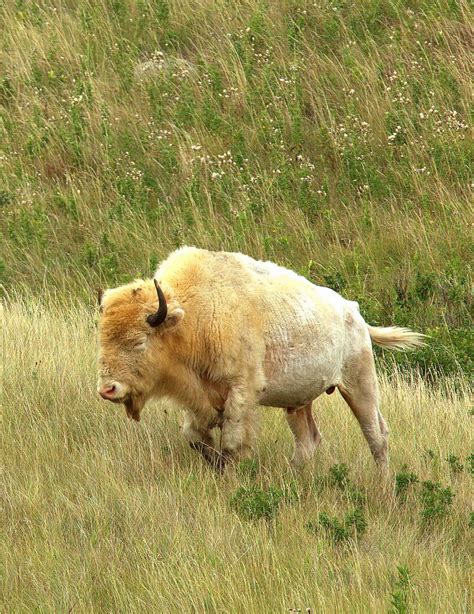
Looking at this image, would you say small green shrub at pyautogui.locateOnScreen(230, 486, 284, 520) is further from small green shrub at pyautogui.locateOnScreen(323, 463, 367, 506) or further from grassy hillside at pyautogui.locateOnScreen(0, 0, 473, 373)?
grassy hillside at pyautogui.locateOnScreen(0, 0, 473, 373)

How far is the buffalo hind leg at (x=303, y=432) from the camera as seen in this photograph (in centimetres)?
798

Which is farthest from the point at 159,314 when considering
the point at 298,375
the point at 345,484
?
the point at 345,484

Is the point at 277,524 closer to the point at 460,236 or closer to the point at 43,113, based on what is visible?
the point at 460,236

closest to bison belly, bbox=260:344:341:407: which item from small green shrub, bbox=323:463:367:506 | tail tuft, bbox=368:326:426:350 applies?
small green shrub, bbox=323:463:367:506

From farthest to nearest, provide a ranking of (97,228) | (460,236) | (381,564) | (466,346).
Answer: (97,228) → (460,236) → (466,346) → (381,564)

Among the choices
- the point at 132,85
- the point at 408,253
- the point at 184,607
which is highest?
the point at 184,607

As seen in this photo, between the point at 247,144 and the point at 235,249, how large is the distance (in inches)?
84.5

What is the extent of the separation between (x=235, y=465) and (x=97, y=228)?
8310 millimetres

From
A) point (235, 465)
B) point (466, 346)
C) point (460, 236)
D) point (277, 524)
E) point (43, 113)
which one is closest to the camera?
point (277, 524)

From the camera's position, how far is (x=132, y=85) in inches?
672

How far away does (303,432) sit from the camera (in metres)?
8.09

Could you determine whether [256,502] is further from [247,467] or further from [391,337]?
[391,337]

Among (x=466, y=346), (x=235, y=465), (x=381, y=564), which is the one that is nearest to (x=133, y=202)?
(x=466, y=346)

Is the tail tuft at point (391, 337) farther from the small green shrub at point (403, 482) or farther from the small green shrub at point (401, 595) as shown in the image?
the small green shrub at point (401, 595)
